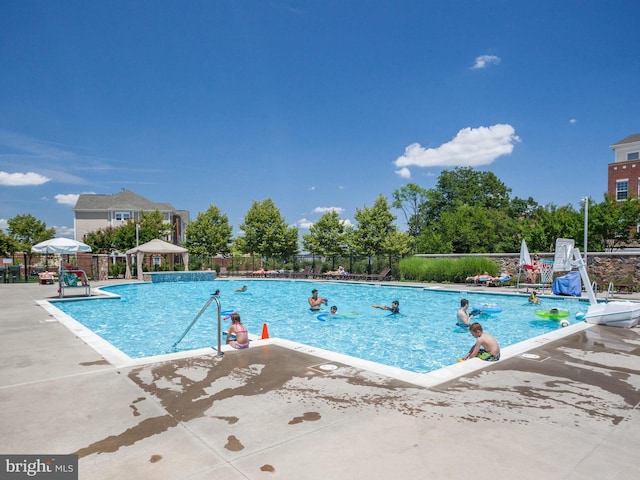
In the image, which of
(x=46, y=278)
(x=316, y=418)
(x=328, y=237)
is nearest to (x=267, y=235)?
(x=328, y=237)

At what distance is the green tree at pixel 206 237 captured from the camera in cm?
3788

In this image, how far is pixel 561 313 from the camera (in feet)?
41.8

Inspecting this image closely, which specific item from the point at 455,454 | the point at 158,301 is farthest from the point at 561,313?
the point at 158,301

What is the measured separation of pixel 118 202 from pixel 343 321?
48.7 m

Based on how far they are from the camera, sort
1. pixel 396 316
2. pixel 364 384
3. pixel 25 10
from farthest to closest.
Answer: pixel 25 10, pixel 396 316, pixel 364 384

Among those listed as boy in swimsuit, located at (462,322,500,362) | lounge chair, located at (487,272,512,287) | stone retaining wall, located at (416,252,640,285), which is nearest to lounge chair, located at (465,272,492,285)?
lounge chair, located at (487,272,512,287)

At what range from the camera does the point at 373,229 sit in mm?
29234

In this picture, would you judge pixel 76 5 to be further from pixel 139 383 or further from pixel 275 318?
pixel 139 383

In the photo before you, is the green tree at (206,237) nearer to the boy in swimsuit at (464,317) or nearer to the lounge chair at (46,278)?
the lounge chair at (46,278)

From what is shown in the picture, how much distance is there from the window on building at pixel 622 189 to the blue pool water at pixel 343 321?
31.6 meters

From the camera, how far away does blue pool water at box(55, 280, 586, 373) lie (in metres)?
10.1

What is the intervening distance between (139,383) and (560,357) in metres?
6.44

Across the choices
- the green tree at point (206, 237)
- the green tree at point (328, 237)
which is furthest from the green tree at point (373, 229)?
the green tree at point (206, 237)

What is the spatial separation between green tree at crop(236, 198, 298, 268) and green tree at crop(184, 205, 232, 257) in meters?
4.93
